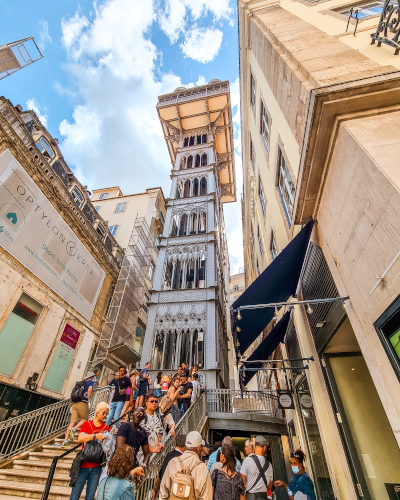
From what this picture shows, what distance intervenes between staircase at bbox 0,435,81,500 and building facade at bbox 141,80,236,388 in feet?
26.3

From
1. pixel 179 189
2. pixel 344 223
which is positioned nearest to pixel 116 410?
pixel 344 223

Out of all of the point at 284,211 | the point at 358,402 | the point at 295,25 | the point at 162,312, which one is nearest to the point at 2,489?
the point at 358,402

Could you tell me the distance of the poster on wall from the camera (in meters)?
12.9

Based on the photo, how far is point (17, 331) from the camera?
→ 1137cm

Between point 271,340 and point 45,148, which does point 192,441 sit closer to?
point 271,340

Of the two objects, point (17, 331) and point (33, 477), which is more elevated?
point (17, 331)

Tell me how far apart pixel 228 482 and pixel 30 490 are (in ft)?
13.8

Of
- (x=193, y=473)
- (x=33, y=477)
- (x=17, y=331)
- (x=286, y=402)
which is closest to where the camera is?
(x=193, y=473)

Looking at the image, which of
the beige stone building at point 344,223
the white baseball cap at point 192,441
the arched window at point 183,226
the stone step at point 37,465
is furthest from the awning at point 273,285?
the arched window at point 183,226

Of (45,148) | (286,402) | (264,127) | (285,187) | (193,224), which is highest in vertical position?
(193,224)

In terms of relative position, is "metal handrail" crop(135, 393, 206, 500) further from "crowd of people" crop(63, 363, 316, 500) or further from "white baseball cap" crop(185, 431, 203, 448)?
"white baseball cap" crop(185, 431, 203, 448)

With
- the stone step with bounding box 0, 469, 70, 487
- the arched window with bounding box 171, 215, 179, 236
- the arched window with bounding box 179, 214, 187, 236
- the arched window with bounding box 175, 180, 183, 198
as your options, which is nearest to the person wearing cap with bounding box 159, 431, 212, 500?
the stone step with bounding box 0, 469, 70, 487

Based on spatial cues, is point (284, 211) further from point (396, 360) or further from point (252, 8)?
point (252, 8)

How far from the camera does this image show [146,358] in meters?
14.4
